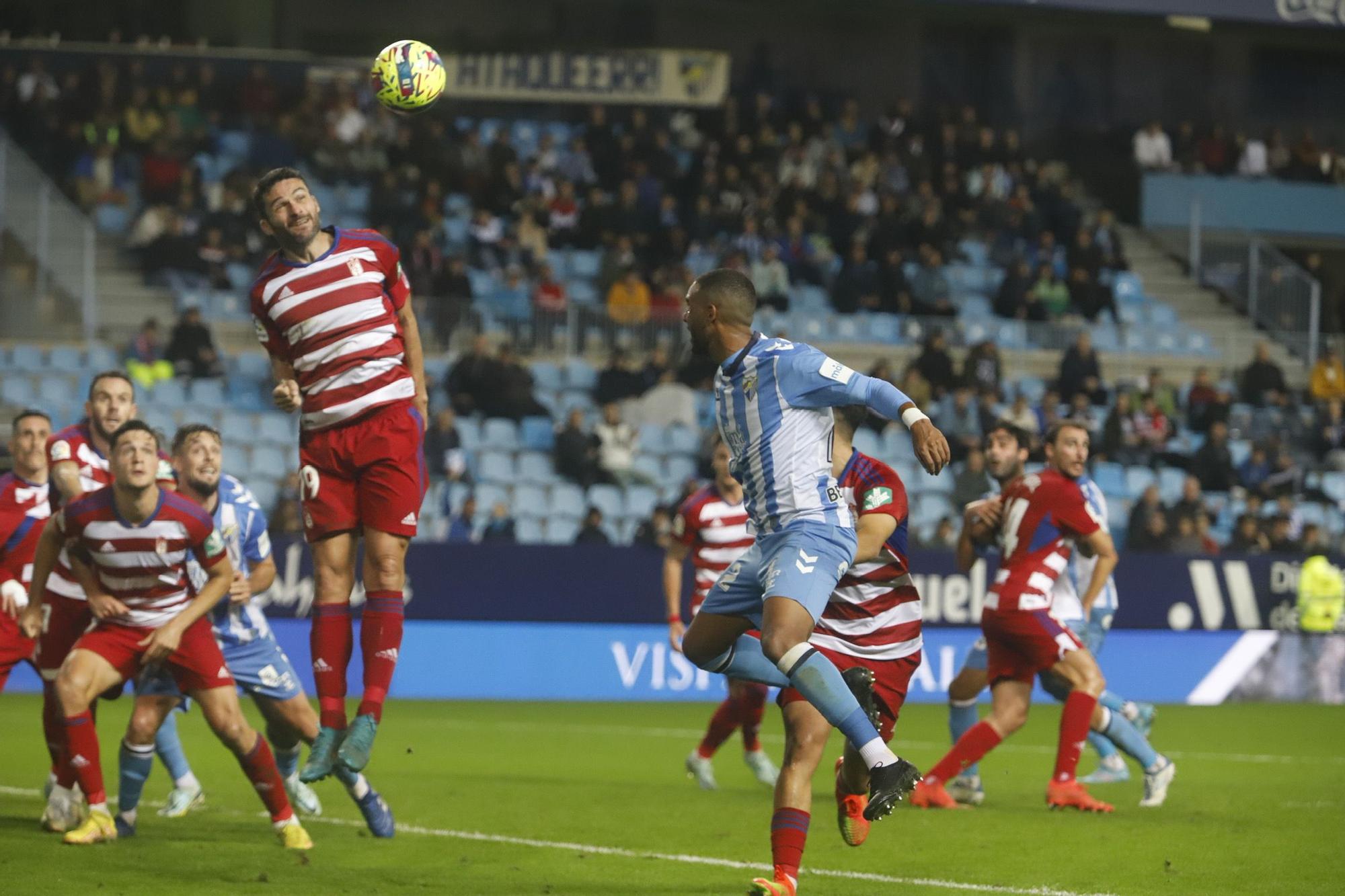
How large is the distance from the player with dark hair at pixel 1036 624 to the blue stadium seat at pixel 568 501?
958cm

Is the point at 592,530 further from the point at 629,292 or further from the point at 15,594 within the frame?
the point at 15,594

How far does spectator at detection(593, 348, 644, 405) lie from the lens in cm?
2000

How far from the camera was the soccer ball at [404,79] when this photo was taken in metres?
7.60

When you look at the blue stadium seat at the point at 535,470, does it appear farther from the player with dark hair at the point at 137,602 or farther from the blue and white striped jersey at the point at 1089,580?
the player with dark hair at the point at 137,602

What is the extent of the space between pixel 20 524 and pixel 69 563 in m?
1.17

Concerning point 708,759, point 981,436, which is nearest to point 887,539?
point 708,759

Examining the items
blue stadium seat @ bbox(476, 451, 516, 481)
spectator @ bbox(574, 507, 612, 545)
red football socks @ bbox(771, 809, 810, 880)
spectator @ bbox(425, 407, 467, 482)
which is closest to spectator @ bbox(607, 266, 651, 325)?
blue stadium seat @ bbox(476, 451, 516, 481)

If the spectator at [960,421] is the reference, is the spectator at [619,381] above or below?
above

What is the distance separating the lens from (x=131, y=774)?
851 centimetres

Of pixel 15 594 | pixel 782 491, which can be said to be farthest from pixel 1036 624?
pixel 15 594

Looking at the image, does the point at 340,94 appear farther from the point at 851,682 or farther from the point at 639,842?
the point at 851,682

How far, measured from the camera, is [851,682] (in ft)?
23.0

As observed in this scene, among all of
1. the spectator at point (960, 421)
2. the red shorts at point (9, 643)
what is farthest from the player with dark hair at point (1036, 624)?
the spectator at point (960, 421)

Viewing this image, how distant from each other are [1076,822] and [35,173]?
14.6m
